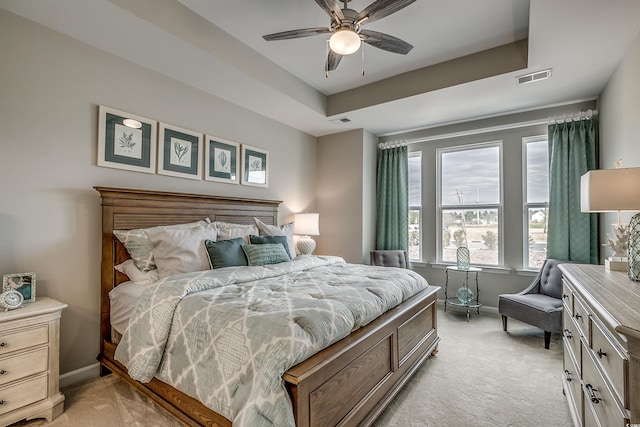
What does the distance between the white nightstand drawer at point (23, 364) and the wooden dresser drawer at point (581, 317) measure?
3094mm

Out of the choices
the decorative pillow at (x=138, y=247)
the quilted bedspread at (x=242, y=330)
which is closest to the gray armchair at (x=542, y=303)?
the quilted bedspread at (x=242, y=330)

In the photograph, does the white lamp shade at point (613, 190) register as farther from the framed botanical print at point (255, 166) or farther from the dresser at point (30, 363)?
the dresser at point (30, 363)

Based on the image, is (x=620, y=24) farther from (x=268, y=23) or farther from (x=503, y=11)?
(x=268, y=23)

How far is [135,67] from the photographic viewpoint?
289 centimetres

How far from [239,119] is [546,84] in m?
3.54

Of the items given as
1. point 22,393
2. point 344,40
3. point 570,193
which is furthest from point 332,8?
point 570,193

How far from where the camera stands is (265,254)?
2.91 m

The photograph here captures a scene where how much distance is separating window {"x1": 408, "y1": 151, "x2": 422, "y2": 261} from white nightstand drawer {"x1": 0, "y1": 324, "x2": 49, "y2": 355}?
4.37 m

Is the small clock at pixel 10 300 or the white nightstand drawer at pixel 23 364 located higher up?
the small clock at pixel 10 300

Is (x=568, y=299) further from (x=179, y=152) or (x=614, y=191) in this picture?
(x=179, y=152)

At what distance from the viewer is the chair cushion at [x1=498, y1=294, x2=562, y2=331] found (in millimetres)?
Result: 3037

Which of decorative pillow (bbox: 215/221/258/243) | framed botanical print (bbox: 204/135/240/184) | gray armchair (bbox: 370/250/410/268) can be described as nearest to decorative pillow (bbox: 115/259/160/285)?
decorative pillow (bbox: 215/221/258/243)

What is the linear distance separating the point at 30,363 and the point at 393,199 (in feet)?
14.3

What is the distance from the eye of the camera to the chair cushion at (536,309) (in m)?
3.04
